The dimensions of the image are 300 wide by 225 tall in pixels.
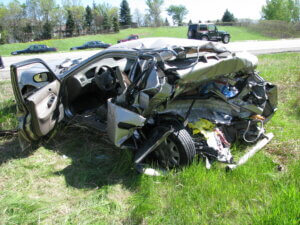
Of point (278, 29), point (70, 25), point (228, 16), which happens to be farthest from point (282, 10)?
point (70, 25)

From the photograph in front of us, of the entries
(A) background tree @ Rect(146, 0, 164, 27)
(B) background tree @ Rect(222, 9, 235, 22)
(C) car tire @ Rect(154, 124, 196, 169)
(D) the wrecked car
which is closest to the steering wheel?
(D) the wrecked car

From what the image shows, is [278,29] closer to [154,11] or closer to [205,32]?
[205,32]

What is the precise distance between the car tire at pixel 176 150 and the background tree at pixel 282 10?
75.9 metres

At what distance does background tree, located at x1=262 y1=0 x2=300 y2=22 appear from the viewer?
67625 millimetres

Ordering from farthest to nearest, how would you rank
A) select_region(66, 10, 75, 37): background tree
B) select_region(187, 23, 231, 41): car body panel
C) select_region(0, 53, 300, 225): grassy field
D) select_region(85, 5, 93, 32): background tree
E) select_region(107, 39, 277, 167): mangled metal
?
select_region(85, 5, 93, 32): background tree → select_region(66, 10, 75, 37): background tree → select_region(187, 23, 231, 41): car body panel → select_region(107, 39, 277, 167): mangled metal → select_region(0, 53, 300, 225): grassy field

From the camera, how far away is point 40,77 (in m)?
4.28

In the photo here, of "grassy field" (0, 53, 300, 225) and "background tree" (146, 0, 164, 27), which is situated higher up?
"background tree" (146, 0, 164, 27)

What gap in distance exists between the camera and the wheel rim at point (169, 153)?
3139 mm

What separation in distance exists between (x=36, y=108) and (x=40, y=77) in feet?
3.91

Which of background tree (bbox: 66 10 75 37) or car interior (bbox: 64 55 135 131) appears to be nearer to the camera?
car interior (bbox: 64 55 135 131)

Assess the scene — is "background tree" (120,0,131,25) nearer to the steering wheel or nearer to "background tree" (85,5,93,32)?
"background tree" (85,5,93,32)

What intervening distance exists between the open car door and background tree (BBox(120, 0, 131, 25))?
64.4 meters

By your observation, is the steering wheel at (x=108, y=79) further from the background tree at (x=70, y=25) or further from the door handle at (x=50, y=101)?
the background tree at (x=70, y=25)

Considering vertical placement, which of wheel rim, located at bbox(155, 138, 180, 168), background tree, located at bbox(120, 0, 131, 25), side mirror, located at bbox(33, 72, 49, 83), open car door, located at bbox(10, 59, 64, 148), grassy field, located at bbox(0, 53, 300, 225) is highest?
Result: background tree, located at bbox(120, 0, 131, 25)
